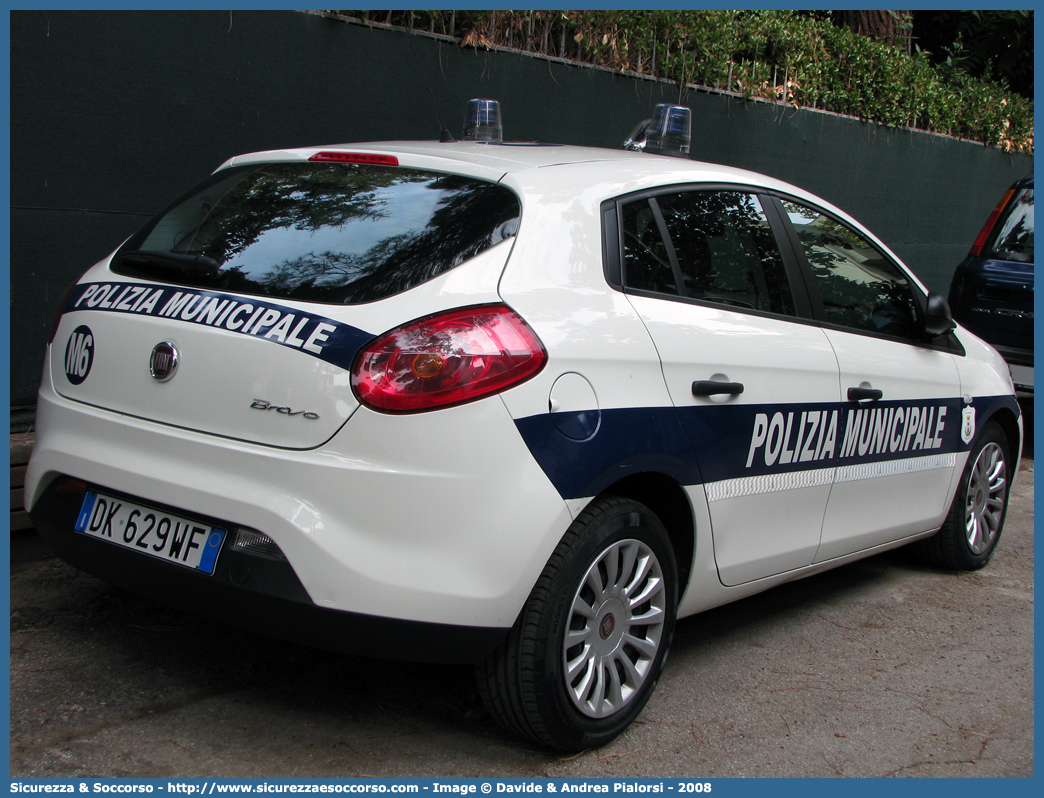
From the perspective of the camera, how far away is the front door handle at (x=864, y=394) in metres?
3.85

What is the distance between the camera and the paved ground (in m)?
2.85

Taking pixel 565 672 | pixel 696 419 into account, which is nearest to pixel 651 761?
pixel 565 672

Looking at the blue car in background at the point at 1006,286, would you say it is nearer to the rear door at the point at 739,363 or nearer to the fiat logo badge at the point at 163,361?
the rear door at the point at 739,363

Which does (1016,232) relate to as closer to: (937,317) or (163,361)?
(937,317)

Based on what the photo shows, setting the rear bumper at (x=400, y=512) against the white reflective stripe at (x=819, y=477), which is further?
the white reflective stripe at (x=819, y=477)

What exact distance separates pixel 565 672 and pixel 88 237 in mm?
3274

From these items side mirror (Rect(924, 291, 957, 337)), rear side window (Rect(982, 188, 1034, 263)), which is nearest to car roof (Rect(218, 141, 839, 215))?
side mirror (Rect(924, 291, 957, 337))

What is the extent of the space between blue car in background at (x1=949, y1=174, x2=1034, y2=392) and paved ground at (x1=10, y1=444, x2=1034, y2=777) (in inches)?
162

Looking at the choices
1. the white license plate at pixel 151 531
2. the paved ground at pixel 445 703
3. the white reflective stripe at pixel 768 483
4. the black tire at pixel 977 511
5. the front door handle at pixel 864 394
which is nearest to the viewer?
the white license plate at pixel 151 531

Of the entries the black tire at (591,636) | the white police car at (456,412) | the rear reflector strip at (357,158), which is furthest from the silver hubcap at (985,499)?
the rear reflector strip at (357,158)

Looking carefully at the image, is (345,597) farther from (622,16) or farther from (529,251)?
(622,16)

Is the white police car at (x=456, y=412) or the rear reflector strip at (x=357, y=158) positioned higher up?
the rear reflector strip at (x=357, y=158)

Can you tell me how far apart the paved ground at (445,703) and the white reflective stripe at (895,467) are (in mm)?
628

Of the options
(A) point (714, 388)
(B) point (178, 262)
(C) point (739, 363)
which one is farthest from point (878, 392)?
(B) point (178, 262)
